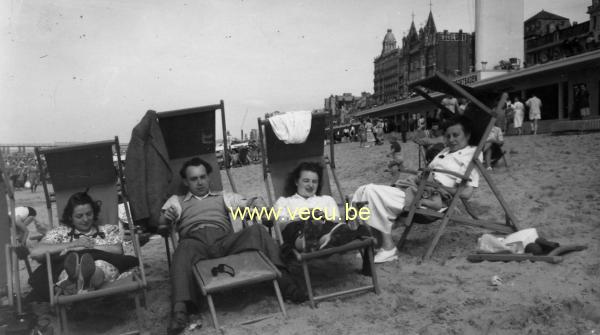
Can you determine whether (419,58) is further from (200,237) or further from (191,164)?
(200,237)

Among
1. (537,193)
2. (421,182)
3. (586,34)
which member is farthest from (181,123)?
(586,34)

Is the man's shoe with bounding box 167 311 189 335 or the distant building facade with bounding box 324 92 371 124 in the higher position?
the distant building facade with bounding box 324 92 371 124

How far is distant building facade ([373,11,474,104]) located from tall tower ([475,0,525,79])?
630 inches

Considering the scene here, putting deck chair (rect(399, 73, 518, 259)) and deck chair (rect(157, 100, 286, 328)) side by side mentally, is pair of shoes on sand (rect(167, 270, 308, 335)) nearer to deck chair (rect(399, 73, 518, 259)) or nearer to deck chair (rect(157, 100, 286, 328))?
deck chair (rect(157, 100, 286, 328))

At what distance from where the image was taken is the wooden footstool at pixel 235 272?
3225 mm

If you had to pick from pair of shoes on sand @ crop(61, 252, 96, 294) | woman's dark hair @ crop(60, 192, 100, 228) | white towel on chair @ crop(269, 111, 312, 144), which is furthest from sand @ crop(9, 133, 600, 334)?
white towel on chair @ crop(269, 111, 312, 144)

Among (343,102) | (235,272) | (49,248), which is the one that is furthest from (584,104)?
(343,102)

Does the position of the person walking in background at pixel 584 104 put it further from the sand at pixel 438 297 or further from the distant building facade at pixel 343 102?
the distant building facade at pixel 343 102

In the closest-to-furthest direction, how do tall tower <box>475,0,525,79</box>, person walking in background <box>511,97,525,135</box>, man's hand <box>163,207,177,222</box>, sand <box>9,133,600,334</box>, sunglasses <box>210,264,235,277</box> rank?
sand <box>9,133,600,334</box>
sunglasses <box>210,264,235,277</box>
man's hand <box>163,207,177,222</box>
person walking in background <box>511,97,525,135</box>
tall tower <box>475,0,525,79</box>

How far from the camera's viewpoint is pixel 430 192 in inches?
185

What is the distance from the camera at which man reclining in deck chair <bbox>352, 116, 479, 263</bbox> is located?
4.45 metres

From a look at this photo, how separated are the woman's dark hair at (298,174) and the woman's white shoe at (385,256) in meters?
0.77

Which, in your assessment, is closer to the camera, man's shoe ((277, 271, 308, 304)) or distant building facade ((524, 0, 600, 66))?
man's shoe ((277, 271, 308, 304))

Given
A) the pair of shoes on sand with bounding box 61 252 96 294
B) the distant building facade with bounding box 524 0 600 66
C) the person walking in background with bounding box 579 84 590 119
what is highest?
the distant building facade with bounding box 524 0 600 66
